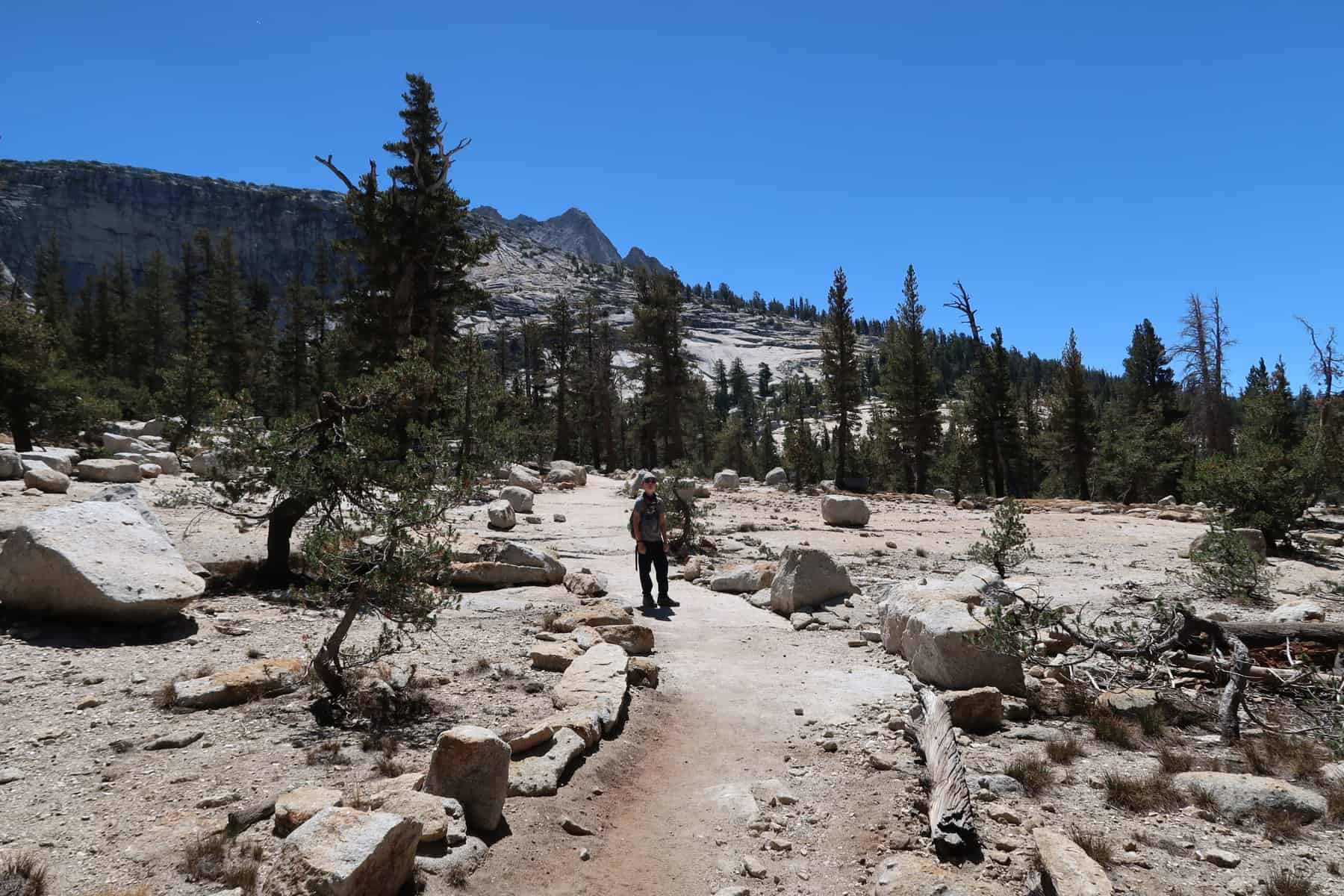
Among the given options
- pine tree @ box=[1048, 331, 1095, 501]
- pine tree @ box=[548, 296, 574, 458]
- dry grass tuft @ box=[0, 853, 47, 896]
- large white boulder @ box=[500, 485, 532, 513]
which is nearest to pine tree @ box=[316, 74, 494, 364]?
large white boulder @ box=[500, 485, 532, 513]

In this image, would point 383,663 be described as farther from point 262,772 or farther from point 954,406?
point 954,406

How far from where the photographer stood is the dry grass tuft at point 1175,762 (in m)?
5.38

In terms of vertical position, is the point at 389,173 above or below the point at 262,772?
above

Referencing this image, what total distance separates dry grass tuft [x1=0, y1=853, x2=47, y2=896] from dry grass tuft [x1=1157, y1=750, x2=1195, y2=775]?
708cm

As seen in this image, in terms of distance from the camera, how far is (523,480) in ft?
95.7

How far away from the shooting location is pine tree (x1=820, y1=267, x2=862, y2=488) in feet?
128

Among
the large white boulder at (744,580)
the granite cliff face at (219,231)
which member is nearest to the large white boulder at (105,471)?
the large white boulder at (744,580)

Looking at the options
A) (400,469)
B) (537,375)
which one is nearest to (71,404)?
(400,469)

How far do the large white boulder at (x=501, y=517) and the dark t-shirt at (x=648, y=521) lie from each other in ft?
27.0

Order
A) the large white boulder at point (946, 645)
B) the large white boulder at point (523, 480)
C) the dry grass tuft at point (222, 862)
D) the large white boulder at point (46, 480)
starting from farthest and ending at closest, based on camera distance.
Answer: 1. the large white boulder at point (523, 480)
2. the large white boulder at point (46, 480)
3. the large white boulder at point (946, 645)
4. the dry grass tuft at point (222, 862)

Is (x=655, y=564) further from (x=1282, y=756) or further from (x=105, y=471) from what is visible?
(x=105, y=471)

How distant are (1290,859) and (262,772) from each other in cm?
657

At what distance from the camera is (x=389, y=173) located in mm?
24938

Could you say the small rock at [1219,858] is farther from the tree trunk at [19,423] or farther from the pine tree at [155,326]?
the pine tree at [155,326]
